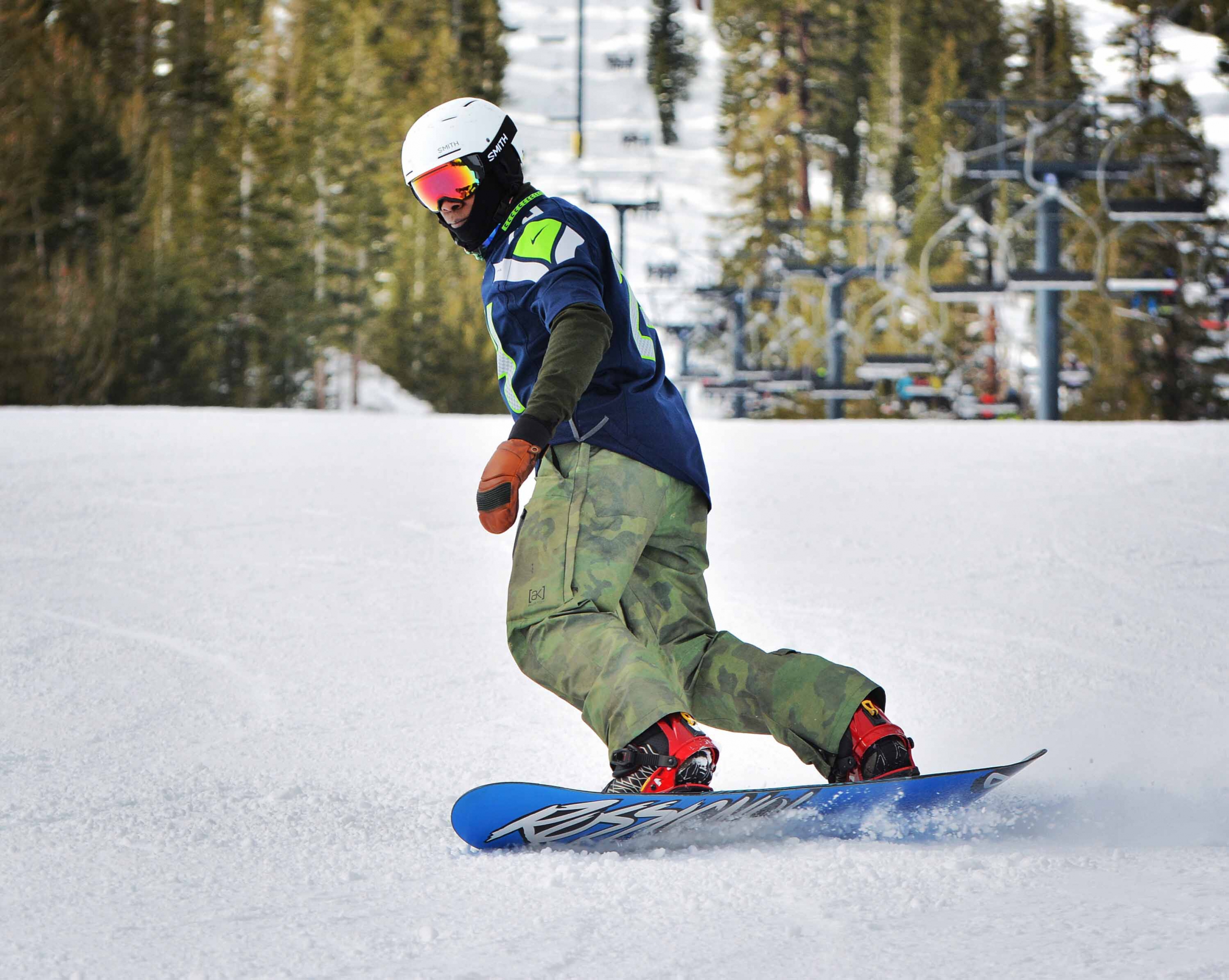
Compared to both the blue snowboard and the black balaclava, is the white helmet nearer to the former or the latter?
the black balaclava

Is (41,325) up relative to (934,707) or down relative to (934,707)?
up

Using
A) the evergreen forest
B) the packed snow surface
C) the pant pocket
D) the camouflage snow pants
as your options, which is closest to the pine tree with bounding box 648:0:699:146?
the evergreen forest

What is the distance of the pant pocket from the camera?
7.91 ft

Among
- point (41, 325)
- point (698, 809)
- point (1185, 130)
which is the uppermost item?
point (1185, 130)

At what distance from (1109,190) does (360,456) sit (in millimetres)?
35668

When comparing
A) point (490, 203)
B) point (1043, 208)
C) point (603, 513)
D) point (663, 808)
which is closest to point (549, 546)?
point (603, 513)

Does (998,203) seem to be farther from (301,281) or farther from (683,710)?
(683,710)

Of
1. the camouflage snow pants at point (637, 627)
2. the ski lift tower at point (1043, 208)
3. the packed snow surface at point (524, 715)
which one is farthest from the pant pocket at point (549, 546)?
the ski lift tower at point (1043, 208)

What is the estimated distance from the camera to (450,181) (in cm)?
254

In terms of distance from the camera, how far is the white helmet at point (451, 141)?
8.28 ft

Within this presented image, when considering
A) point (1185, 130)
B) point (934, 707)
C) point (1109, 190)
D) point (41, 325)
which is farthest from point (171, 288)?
point (934, 707)

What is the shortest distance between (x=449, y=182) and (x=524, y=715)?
1.67 metres

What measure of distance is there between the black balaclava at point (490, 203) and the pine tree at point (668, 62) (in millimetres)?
80621

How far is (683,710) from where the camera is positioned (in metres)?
2.29
